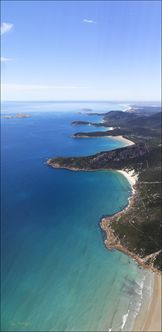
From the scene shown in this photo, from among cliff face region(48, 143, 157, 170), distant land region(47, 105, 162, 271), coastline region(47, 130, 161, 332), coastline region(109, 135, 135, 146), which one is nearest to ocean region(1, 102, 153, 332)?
coastline region(47, 130, 161, 332)

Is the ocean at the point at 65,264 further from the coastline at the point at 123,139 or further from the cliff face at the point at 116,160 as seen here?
the coastline at the point at 123,139

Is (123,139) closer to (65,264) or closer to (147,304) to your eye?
(65,264)

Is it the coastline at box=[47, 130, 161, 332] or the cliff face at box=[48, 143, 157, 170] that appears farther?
the cliff face at box=[48, 143, 157, 170]

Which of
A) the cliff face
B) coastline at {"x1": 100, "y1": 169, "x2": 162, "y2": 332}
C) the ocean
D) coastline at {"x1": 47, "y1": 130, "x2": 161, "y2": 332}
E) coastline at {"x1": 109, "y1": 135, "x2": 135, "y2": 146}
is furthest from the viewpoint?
coastline at {"x1": 109, "y1": 135, "x2": 135, "y2": 146}

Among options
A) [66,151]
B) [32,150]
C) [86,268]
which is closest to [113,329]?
[86,268]

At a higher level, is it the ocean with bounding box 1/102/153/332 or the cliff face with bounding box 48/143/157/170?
the cliff face with bounding box 48/143/157/170

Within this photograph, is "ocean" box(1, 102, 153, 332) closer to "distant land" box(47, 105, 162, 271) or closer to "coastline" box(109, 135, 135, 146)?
"distant land" box(47, 105, 162, 271)

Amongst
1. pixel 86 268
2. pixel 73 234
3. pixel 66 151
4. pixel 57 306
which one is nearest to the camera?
pixel 57 306

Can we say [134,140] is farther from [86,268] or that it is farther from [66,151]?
[86,268]
